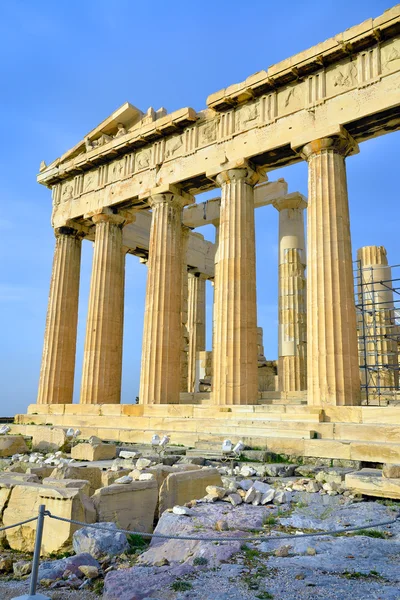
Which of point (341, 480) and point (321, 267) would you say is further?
point (321, 267)

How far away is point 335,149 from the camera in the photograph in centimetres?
1597

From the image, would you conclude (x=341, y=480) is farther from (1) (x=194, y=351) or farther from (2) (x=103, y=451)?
(1) (x=194, y=351)

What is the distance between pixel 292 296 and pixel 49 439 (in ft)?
42.0

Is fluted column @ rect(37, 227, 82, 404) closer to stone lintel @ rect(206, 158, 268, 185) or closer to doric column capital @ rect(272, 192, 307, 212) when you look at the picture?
stone lintel @ rect(206, 158, 268, 185)

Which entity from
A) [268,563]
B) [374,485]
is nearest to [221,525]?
[268,563]

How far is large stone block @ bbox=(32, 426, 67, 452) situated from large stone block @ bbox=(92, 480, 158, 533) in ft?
25.0

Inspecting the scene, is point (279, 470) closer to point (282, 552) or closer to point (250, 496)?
point (250, 496)

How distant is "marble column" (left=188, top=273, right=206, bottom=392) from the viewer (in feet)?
104

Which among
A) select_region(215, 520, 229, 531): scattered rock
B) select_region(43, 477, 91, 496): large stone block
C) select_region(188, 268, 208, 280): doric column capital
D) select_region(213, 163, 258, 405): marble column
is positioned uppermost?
select_region(188, 268, 208, 280): doric column capital

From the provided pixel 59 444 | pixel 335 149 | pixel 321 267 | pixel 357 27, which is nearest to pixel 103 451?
pixel 59 444

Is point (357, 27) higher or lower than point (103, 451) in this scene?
higher

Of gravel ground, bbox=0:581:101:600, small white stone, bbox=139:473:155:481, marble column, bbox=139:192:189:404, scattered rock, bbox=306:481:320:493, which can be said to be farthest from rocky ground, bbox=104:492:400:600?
marble column, bbox=139:192:189:404

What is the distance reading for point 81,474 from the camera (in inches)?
350

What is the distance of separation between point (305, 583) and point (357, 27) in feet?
49.7
